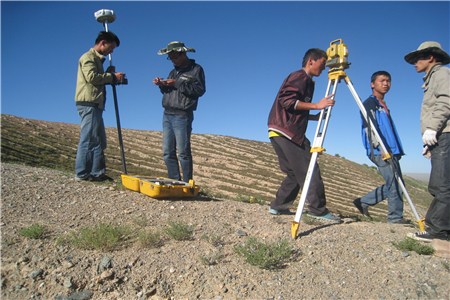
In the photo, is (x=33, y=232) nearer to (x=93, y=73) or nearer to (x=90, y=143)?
(x=90, y=143)

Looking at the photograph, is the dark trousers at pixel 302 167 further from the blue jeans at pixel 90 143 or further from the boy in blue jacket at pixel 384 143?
the blue jeans at pixel 90 143

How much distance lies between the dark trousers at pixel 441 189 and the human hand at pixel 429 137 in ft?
0.29

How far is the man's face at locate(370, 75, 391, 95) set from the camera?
14.3ft

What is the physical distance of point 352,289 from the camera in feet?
7.34

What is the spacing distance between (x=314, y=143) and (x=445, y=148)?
1180 millimetres

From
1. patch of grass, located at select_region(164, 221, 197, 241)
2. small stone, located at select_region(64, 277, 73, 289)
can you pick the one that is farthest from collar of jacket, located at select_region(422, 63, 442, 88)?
small stone, located at select_region(64, 277, 73, 289)

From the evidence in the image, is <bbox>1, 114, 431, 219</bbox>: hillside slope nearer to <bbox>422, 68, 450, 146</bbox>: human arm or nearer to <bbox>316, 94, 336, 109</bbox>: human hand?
<bbox>316, 94, 336, 109</bbox>: human hand

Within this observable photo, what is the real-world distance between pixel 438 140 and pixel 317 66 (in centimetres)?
153

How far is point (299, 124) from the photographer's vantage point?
11.9 feet

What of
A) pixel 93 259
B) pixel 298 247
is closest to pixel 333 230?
pixel 298 247

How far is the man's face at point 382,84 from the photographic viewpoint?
4.35 metres

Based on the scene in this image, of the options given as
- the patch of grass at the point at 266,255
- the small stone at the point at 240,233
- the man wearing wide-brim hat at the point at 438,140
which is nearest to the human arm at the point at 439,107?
the man wearing wide-brim hat at the point at 438,140

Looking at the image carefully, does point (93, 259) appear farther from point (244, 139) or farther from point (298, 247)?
point (244, 139)

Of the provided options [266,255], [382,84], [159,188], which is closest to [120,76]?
[159,188]
